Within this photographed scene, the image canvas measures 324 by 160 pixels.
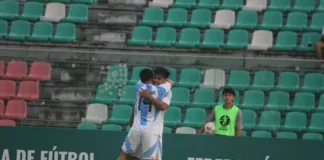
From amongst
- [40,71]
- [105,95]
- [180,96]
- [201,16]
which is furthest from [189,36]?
[40,71]

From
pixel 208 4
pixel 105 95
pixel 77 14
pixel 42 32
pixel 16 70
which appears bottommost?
pixel 105 95

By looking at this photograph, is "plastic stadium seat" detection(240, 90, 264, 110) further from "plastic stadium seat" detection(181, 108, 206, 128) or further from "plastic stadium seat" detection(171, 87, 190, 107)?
"plastic stadium seat" detection(171, 87, 190, 107)

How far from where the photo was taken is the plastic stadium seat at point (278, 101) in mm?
16016

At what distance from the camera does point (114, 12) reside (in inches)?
789

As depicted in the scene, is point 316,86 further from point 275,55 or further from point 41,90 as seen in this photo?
point 41,90

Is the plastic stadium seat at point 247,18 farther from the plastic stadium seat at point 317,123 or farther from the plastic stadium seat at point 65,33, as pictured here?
the plastic stadium seat at point 317,123

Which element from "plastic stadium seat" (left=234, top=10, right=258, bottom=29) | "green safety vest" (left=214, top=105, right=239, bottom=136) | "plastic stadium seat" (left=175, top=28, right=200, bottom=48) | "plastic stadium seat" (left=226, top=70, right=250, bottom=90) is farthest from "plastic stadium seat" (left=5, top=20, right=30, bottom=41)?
"green safety vest" (left=214, top=105, right=239, bottom=136)

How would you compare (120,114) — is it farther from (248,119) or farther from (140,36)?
(140,36)

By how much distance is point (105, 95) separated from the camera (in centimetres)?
1602

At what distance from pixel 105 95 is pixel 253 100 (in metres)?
2.46

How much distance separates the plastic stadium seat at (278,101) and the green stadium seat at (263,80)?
0.75ft

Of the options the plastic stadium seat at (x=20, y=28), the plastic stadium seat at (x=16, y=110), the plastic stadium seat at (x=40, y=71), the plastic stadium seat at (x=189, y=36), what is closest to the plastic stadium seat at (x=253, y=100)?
the plastic stadium seat at (x=189, y=36)

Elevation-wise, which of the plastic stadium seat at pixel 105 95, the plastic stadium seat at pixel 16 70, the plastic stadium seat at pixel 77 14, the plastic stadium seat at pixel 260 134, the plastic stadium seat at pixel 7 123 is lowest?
the plastic stadium seat at pixel 7 123

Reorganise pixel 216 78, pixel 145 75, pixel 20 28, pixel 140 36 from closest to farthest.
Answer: pixel 145 75 < pixel 216 78 < pixel 140 36 < pixel 20 28
